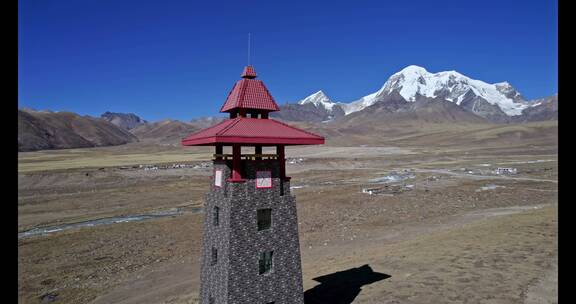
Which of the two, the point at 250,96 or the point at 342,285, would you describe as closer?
the point at 250,96

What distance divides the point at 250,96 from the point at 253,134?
173 centimetres

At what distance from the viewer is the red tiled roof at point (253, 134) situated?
12.0 m

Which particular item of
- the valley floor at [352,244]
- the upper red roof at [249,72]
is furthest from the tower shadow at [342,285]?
the upper red roof at [249,72]

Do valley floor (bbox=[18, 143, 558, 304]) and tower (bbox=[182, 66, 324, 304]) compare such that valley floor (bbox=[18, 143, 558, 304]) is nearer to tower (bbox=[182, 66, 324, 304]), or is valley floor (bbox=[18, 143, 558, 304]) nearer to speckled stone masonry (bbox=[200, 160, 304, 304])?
speckled stone masonry (bbox=[200, 160, 304, 304])

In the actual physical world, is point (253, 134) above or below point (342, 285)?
above

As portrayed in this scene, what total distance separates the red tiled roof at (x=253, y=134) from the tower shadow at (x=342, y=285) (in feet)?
21.8

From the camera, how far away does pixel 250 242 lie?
1236 cm

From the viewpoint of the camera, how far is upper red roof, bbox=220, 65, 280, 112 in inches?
520

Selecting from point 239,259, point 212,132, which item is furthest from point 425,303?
point 212,132

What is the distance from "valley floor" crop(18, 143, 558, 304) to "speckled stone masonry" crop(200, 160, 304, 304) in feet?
11.6

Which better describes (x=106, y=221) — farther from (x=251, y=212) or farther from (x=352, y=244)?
(x=251, y=212)

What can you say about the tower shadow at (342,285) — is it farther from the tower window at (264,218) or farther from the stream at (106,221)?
the stream at (106,221)

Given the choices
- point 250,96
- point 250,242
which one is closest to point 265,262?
point 250,242
